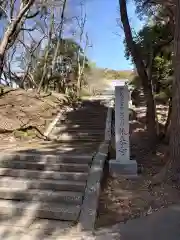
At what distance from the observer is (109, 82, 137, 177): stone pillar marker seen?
6516 mm

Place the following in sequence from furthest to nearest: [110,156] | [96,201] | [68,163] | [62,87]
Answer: [62,87]
[110,156]
[68,163]
[96,201]

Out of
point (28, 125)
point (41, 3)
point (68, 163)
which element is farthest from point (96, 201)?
point (41, 3)

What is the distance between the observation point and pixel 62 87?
81.4 ft

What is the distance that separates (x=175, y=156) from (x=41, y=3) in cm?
1083

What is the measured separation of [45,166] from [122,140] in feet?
5.50

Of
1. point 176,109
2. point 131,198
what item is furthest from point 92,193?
point 176,109

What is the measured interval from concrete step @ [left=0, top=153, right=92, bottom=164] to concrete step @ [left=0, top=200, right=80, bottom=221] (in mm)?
1421

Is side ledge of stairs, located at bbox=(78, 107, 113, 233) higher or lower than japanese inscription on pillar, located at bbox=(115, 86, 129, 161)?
lower

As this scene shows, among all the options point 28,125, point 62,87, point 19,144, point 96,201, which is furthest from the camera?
point 62,87

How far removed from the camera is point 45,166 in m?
6.37

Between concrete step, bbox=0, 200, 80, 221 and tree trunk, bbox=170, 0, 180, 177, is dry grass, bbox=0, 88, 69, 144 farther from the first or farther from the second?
tree trunk, bbox=170, 0, 180, 177

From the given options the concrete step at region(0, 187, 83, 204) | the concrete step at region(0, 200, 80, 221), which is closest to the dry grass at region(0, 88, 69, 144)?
the concrete step at region(0, 187, 83, 204)

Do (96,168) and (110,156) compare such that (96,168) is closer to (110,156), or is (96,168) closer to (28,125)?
(110,156)

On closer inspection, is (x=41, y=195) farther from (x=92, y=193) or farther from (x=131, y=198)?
(x=131, y=198)
